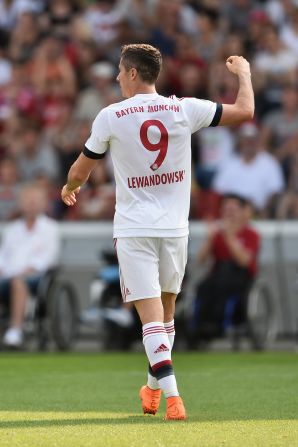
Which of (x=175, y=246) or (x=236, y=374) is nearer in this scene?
(x=175, y=246)

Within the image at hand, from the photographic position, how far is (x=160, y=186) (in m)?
7.58

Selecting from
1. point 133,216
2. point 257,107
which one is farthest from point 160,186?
point 257,107

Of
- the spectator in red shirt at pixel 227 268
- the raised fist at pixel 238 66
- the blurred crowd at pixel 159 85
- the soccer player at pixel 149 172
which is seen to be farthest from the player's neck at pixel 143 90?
the blurred crowd at pixel 159 85

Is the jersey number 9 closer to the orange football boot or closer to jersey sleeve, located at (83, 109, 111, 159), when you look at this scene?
jersey sleeve, located at (83, 109, 111, 159)

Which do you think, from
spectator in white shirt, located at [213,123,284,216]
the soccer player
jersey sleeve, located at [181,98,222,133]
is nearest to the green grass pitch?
the soccer player

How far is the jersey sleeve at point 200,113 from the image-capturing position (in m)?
7.63

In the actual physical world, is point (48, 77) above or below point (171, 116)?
above

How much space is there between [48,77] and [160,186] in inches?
468

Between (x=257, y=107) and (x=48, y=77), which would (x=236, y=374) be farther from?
(x=48, y=77)

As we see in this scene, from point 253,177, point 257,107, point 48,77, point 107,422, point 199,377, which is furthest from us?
point 48,77

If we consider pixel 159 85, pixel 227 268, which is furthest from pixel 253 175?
pixel 159 85

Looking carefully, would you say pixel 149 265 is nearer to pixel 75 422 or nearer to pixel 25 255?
pixel 75 422

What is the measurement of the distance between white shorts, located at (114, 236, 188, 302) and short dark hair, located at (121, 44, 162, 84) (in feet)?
3.07

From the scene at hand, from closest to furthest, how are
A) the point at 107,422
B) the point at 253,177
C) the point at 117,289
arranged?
the point at 107,422
the point at 117,289
the point at 253,177
